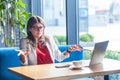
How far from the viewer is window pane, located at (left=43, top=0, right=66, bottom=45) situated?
4.62 metres

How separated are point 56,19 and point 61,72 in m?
2.53

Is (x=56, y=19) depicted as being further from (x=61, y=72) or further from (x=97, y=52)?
(x=61, y=72)

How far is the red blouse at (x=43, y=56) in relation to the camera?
9.71ft

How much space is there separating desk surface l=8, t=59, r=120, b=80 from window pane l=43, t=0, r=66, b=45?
206 centimetres

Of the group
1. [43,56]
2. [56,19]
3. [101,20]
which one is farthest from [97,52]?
[56,19]

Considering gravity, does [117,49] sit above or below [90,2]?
below

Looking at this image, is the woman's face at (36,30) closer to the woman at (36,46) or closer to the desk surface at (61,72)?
the woman at (36,46)

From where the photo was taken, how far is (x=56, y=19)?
15.6 ft

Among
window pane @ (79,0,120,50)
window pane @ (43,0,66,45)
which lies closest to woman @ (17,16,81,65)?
window pane @ (79,0,120,50)

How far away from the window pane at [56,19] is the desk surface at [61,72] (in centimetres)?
206

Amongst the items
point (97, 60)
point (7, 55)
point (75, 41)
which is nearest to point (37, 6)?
point (75, 41)

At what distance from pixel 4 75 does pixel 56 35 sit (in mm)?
1636

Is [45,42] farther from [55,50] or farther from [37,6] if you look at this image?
[37,6]

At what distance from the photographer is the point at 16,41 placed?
179 inches
